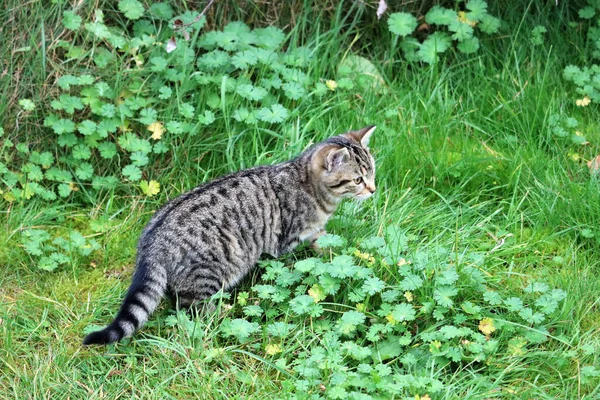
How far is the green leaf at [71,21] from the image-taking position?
5.67 metres

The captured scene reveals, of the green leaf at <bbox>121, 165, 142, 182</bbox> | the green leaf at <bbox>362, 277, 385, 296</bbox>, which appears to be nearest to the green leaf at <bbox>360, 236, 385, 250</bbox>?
the green leaf at <bbox>362, 277, 385, 296</bbox>

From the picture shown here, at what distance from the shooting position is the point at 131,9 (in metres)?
5.84

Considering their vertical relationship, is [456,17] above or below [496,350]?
above

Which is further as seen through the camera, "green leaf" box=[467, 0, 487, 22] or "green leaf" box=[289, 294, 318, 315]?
"green leaf" box=[467, 0, 487, 22]

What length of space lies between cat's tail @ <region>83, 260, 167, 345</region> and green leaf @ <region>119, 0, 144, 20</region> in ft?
6.65

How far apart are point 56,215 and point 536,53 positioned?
3575 mm

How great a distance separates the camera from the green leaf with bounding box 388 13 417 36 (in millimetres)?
6145

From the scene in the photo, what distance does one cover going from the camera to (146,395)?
420 centimetres

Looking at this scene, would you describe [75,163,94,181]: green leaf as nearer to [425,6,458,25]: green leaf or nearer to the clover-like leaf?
A: the clover-like leaf

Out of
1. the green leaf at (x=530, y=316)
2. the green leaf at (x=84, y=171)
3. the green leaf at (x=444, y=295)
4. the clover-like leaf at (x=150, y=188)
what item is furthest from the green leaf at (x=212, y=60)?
the green leaf at (x=530, y=316)

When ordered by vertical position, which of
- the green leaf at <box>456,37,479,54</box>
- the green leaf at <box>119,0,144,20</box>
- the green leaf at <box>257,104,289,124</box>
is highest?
the green leaf at <box>456,37,479,54</box>

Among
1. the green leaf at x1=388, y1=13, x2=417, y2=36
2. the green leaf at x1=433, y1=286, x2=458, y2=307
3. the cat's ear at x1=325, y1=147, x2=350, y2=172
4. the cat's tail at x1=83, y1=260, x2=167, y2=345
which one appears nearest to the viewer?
the cat's tail at x1=83, y1=260, x2=167, y2=345

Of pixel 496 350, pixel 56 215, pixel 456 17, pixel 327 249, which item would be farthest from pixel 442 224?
pixel 56 215

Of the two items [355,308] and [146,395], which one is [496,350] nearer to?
[355,308]
